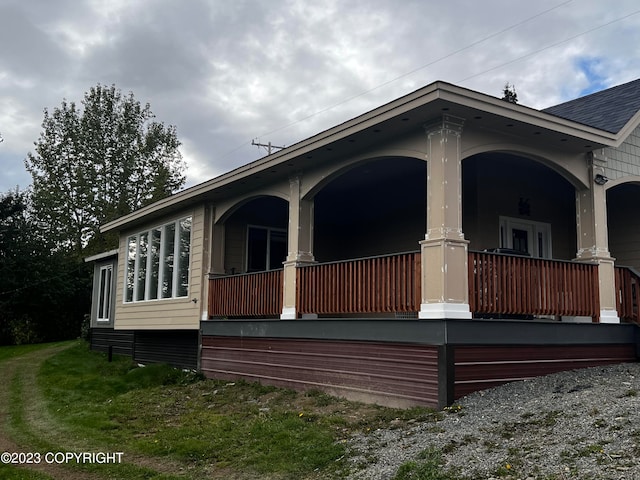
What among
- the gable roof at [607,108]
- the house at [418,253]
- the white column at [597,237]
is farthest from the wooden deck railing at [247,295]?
the gable roof at [607,108]

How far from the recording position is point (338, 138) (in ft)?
27.4

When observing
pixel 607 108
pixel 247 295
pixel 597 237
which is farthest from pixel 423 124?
pixel 247 295

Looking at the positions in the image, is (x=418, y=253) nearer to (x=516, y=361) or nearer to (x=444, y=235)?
(x=444, y=235)

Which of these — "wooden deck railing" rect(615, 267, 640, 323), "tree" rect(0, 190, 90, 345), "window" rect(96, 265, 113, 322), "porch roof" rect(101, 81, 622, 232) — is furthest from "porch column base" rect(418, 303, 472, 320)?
"tree" rect(0, 190, 90, 345)

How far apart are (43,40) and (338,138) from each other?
1324 centimetres

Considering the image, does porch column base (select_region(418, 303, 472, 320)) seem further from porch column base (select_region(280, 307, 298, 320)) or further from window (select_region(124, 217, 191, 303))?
window (select_region(124, 217, 191, 303))

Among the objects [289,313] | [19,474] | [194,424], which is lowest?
[19,474]

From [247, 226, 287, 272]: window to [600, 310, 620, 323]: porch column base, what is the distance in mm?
6511

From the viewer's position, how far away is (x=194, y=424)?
756cm

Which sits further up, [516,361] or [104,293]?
[104,293]

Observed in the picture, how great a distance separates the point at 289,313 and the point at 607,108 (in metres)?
6.15

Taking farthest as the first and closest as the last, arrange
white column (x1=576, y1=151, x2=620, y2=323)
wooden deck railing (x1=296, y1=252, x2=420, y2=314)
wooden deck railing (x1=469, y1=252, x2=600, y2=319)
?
1. white column (x1=576, y1=151, x2=620, y2=323)
2. wooden deck railing (x1=296, y1=252, x2=420, y2=314)
3. wooden deck railing (x1=469, y1=252, x2=600, y2=319)

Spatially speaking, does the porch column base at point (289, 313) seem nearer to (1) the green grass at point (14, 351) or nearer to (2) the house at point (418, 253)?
(2) the house at point (418, 253)

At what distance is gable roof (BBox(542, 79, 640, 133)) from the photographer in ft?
30.0
